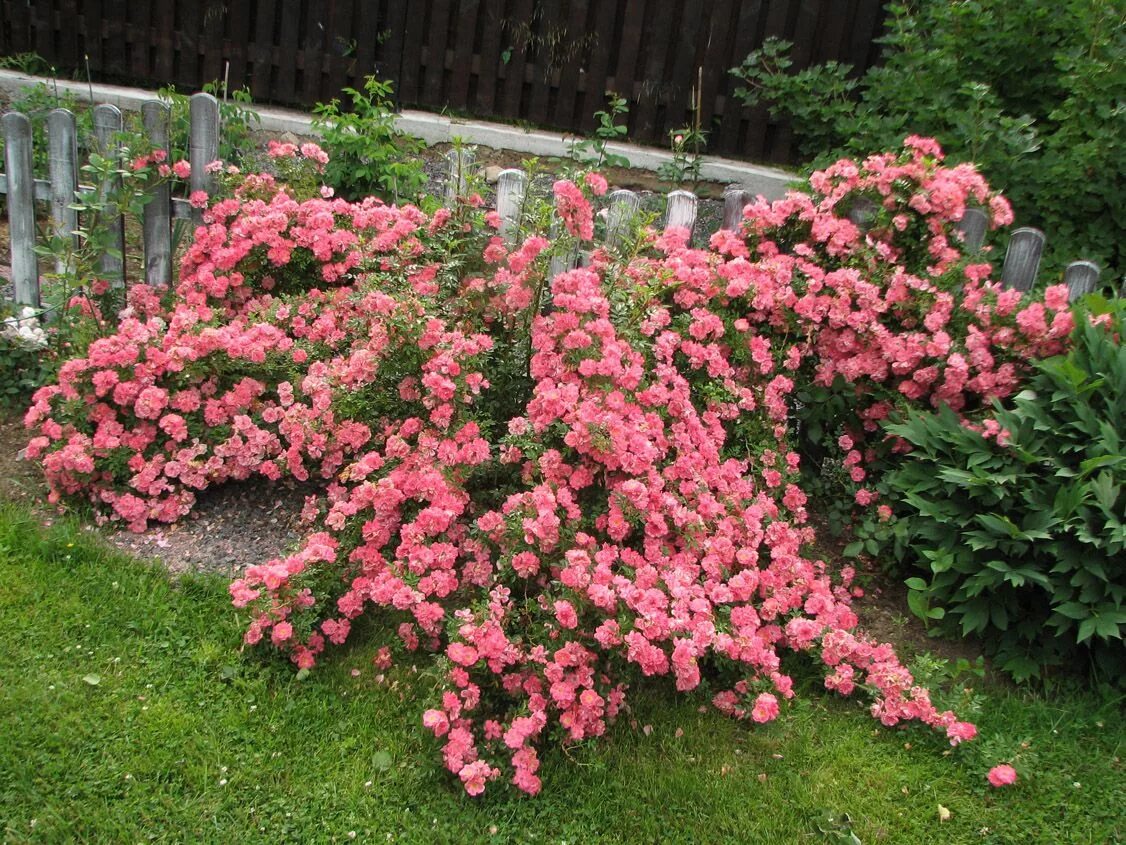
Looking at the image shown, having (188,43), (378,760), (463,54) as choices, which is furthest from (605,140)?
(378,760)

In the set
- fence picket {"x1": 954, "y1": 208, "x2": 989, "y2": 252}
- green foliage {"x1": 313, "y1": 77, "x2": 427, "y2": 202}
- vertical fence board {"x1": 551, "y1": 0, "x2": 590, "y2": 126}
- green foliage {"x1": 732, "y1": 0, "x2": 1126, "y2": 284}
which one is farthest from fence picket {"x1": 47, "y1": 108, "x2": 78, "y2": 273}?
green foliage {"x1": 732, "y1": 0, "x2": 1126, "y2": 284}

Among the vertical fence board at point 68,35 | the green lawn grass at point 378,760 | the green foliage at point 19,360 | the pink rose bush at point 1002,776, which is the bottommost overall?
the green lawn grass at point 378,760

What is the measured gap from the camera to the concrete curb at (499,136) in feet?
20.6

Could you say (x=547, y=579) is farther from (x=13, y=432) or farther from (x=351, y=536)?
(x=13, y=432)

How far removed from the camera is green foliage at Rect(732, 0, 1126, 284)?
460 cm

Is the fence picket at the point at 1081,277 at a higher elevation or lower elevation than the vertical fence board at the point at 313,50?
lower

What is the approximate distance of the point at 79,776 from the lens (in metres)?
2.66

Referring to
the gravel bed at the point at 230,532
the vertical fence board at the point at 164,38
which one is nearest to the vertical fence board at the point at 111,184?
the gravel bed at the point at 230,532

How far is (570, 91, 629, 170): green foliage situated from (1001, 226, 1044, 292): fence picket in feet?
8.25

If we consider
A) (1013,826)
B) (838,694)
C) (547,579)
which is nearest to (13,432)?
(547,579)

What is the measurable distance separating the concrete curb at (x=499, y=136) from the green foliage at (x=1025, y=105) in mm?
546

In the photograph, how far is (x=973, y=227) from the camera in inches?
162

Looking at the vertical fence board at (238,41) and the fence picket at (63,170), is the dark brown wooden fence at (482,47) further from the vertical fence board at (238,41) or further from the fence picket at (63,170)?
the fence picket at (63,170)

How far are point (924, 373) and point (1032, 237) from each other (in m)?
0.86
